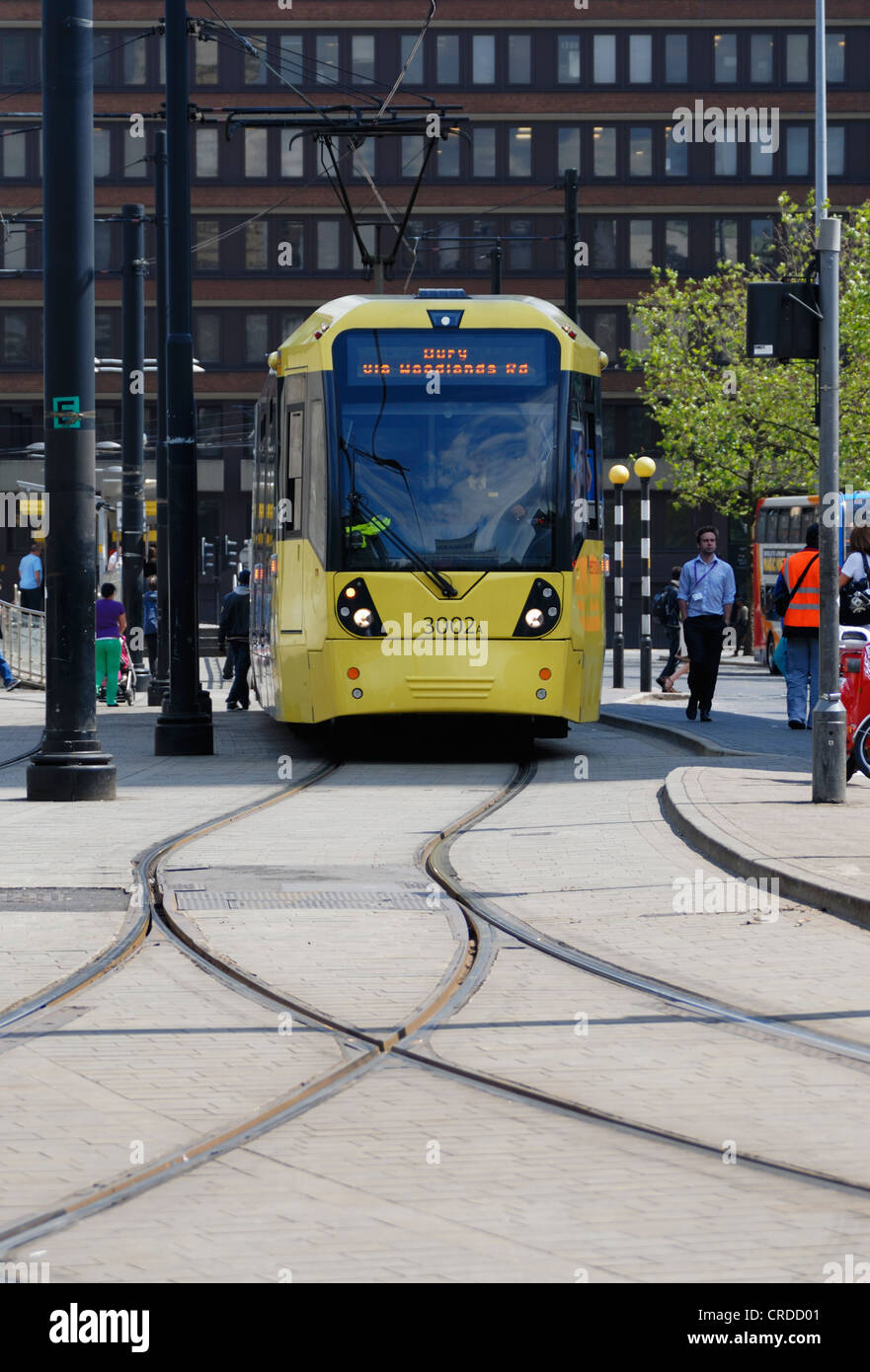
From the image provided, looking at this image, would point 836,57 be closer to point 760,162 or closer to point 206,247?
point 760,162

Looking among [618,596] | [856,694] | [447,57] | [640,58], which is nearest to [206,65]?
[447,57]

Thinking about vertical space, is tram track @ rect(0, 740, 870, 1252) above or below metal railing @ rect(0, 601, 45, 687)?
above

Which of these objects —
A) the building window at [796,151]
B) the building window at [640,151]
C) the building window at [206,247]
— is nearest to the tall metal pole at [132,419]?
the building window at [206,247]

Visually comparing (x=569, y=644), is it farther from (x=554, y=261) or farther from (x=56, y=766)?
(x=554, y=261)

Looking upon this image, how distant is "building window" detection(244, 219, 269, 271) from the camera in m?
72.7

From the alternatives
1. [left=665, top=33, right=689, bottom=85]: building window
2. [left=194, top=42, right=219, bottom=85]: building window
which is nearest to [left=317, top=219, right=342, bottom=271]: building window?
[left=194, top=42, right=219, bottom=85]: building window

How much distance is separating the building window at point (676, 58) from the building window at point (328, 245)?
458 inches

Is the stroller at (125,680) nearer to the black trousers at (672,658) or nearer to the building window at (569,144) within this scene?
the black trousers at (672,658)

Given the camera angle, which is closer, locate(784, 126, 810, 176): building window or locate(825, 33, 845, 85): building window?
locate(825, 33, 845, 85): building window

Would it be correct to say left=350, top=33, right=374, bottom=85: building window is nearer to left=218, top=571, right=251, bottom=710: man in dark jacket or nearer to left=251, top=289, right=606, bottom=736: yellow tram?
left=218, top=571, right=251, bottom=710: man in dark jacket

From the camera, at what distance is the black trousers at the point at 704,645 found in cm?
2227

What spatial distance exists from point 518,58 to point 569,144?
3.13 m

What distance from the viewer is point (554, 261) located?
73.0m

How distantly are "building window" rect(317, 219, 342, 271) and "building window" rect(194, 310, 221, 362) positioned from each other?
A: 379 cm
